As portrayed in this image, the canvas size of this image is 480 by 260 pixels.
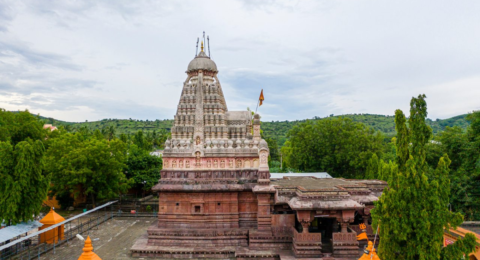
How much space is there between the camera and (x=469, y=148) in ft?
69.5

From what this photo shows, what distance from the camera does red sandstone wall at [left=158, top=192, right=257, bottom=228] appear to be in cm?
1764

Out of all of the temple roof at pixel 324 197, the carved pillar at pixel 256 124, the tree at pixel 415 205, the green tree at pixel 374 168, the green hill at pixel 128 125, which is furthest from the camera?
the green hill at pixel 128 125

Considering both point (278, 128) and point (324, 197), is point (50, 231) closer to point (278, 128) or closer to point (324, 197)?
point (324, 197)

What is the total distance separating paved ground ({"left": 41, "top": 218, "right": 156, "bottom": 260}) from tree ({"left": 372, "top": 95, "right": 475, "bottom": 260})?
13.3m

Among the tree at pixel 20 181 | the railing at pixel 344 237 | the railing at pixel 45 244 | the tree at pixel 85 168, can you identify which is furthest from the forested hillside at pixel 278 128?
the tree at pixel 20 181

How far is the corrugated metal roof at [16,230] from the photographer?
14.1 meters

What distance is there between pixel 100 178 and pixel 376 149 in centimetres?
2775

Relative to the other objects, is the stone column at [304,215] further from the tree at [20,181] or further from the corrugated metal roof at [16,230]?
the tree at [20,181]

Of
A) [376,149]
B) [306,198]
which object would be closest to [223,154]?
[306,198]

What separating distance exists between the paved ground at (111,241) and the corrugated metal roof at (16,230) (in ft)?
5.77

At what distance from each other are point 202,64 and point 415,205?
641 inches

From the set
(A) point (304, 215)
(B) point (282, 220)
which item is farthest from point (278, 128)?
(A) point (304, 215)

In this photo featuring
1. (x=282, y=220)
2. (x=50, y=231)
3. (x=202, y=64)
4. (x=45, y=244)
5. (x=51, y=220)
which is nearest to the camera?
(x=282, y=220)

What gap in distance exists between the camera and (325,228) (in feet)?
58.1
